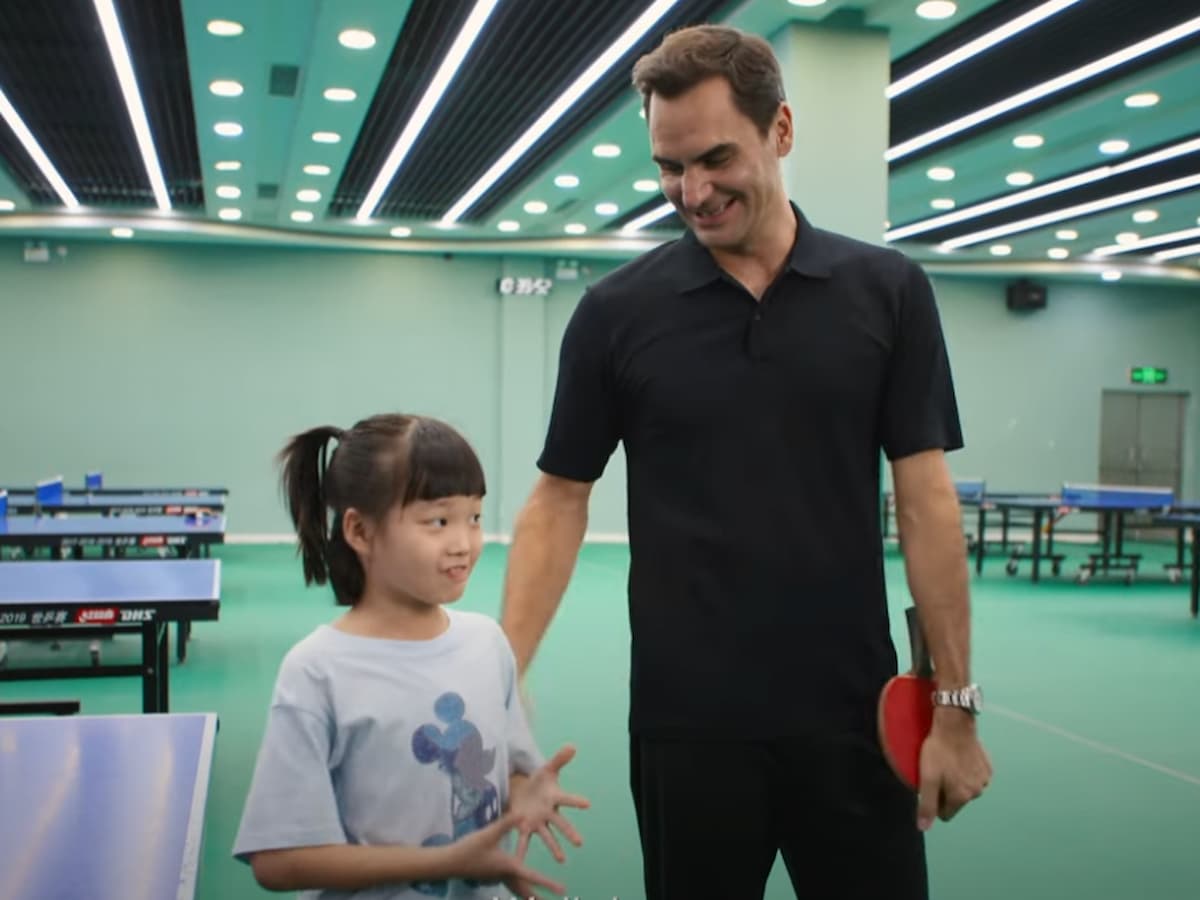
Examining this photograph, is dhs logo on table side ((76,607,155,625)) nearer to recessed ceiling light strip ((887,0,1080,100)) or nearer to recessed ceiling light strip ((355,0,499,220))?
recessed ceiling light strip ((355,0,499,220))

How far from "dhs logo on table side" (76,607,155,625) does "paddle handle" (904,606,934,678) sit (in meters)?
3.20

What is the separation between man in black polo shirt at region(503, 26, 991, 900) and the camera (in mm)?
1718

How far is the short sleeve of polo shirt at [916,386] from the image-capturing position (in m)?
1.77

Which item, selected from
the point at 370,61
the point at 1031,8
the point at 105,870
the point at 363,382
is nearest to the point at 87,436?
the point at 363,382

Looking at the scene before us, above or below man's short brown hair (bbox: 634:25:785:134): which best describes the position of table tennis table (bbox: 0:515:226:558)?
below

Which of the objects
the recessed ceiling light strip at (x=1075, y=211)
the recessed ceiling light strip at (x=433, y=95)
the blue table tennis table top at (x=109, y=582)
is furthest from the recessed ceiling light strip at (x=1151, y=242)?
the blue table tennis table top at (x=109, y=582)

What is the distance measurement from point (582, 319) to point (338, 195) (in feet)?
40.1

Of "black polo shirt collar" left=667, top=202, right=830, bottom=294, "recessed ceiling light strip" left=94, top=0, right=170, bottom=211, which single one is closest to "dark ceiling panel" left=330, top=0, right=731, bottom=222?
"recessed ceiling light strip" left=94, top=0, right=170, bottom=211

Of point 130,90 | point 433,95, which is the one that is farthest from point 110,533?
point 433,95

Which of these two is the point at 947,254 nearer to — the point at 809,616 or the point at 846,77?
the point at 846,77

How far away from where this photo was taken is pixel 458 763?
1453 mm

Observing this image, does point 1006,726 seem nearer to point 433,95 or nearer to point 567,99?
point 567,99

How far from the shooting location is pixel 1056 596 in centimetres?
1178

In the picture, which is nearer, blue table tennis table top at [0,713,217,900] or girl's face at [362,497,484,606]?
girl's face at [362,497,484,606]
